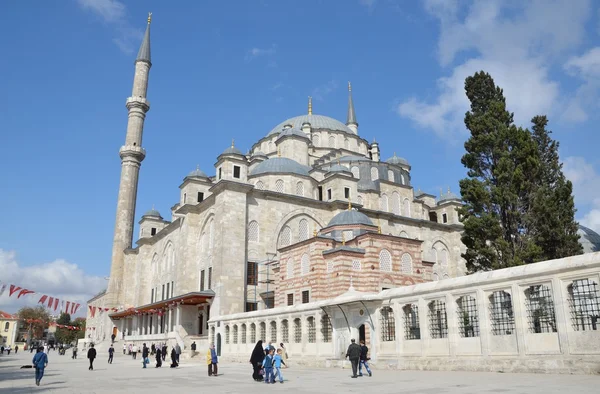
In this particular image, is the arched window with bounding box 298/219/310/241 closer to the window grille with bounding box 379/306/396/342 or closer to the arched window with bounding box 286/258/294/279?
the arched window with bounding box 286/258/294/279

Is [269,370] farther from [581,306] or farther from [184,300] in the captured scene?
[184,300]

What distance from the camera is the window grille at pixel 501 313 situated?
1001 cm

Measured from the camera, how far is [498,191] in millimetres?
16688

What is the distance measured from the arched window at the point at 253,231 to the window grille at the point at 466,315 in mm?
17133

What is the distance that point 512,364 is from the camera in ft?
31.4

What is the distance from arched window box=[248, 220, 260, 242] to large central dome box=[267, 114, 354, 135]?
51.2 ft

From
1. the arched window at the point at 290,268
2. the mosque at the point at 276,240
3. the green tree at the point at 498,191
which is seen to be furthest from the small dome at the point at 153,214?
the green tree at the point at 498,191

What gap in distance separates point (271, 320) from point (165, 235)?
19698mm

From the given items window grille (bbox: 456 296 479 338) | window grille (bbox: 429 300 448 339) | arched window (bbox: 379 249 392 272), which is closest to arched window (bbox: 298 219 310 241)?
arched window (bbox: 379 249 392 272)

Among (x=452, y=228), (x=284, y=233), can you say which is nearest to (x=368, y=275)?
(x=284, y=233)

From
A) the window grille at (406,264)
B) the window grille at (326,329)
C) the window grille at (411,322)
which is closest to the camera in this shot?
the window grille at (411,322)

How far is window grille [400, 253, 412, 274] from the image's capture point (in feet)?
75.8

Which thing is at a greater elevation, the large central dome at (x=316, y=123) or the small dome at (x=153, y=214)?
the large central dome at (x=316, y=123)

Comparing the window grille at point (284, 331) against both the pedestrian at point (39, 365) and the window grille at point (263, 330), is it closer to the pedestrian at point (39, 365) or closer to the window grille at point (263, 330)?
the window grille at point (263, 330)
